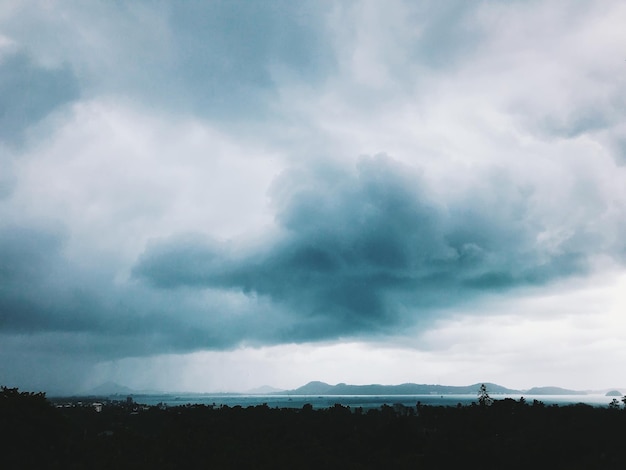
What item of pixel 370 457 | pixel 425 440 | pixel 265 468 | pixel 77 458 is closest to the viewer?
pixel 77 458

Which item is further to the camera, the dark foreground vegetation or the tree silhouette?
the tree silhouette

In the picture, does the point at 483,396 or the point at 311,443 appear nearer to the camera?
the point at 311,443

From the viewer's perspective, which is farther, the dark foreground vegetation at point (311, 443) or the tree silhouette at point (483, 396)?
the tree silhouette at point (483, 396)

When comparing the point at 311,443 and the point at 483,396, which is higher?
the point at 483,396

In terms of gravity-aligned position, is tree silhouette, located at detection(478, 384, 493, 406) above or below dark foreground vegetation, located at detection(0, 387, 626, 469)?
above

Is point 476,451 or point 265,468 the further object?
point 476,451

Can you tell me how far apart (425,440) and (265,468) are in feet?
146

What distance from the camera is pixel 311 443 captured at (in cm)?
6266

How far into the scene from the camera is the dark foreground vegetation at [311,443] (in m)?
39.8

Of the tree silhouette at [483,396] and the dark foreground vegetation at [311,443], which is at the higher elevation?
the tree silhouette at [483,396]

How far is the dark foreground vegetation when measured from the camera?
39844mm

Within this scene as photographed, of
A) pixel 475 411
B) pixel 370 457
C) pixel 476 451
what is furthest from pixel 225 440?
pixel 475 411

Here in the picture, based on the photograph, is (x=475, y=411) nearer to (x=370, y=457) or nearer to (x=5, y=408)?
(x=370, y=457)

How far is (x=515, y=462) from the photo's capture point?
2383 inches
